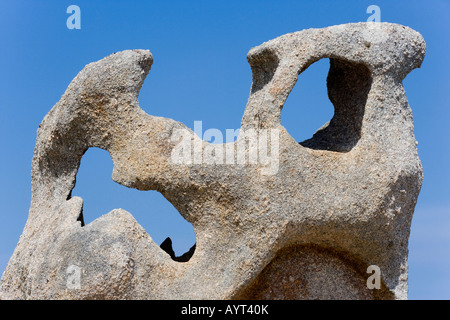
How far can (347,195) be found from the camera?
252 inches

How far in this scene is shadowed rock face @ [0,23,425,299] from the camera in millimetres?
6191

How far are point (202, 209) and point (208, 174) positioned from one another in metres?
0.30

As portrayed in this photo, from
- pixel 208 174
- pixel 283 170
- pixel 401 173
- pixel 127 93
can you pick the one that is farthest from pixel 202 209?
pixel 401 173

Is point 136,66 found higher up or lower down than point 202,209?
higher up

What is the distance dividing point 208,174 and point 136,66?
1143 mm

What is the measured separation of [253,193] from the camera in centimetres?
620

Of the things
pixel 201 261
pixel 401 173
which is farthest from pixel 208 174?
pixel 401 173

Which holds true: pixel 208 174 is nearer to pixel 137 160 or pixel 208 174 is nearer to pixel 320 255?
pixel 137 160

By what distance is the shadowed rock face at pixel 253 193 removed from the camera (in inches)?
244
